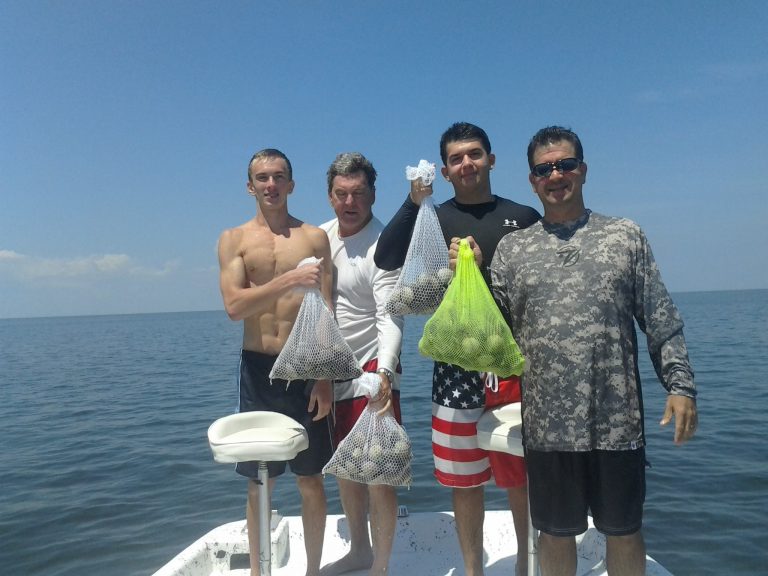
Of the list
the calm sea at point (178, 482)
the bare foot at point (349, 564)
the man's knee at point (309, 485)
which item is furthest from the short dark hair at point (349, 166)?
the calm sea at point (178, 482)

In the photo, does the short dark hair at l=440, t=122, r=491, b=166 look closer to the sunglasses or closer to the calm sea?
the sunglasses

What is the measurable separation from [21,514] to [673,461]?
913 cm

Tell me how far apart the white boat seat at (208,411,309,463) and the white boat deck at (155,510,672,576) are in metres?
1.41

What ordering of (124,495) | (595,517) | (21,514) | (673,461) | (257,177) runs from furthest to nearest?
(673,461)
(124,495)
(21,514)
(257,177)
(595,517)

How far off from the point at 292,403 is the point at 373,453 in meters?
0.66

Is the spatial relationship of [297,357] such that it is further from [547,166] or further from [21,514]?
[21,514]

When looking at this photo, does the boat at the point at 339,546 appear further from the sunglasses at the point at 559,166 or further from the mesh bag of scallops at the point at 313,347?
the sunglasses at the point at 559,166

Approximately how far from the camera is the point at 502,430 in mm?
3055

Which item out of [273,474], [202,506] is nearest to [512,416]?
[273,474]

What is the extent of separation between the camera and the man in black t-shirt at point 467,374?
327cm

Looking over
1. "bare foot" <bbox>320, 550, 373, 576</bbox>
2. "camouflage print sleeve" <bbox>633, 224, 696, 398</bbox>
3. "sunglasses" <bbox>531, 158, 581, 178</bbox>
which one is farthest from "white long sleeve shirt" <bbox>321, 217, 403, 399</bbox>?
"camouflage print sleeve" <bbox>633, 224, 696, 398</bbox>

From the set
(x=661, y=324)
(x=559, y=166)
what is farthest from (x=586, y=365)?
(x=559, y=166)

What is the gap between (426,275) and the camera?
3176mm

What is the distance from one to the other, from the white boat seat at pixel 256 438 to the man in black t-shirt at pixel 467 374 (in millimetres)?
800
